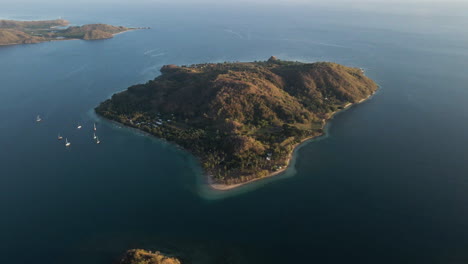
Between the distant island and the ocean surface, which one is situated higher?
the distant island

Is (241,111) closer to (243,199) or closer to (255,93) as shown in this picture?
(255,93)

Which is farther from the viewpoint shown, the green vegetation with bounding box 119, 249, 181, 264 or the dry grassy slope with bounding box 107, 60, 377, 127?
the dry grassy slope with bounding box 107, 60, 377, 127

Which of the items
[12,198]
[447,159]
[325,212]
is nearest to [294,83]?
[447,159]

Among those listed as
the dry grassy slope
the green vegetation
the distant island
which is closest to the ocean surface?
the green vegetation

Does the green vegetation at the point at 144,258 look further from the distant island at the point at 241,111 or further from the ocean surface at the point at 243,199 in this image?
the distant island at the point at 241,111

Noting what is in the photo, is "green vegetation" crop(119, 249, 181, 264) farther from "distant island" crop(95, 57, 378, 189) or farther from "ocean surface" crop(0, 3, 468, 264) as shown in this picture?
"distant island" crop(95, 57, 378, 189)

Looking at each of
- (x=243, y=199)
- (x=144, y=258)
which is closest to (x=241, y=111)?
(x=243, y=199)
